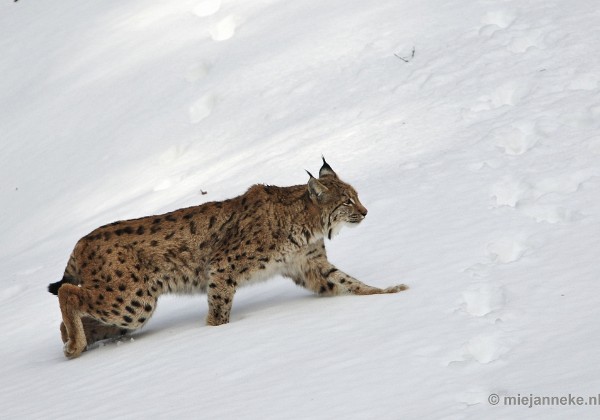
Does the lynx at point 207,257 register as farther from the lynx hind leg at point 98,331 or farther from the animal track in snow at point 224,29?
the animal track in snow at point 224,29

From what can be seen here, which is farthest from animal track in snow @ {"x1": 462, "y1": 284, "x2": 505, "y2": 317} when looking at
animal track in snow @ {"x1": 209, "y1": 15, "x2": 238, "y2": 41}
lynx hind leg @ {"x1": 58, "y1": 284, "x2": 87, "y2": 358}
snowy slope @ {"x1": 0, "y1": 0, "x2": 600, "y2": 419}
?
animal track in snow @ {"x1": 209, "y1": 15, "x2": 238, "y2": 41}

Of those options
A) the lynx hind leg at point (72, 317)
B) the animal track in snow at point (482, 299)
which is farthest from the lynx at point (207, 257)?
the animal track in snow at point (482, 299)

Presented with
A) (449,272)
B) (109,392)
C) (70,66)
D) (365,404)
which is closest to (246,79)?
(70,66)

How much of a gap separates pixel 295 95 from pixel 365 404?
29.4 ft

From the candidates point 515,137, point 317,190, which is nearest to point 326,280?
point 317,190

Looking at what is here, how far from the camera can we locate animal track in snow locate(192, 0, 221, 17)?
57.7 ft

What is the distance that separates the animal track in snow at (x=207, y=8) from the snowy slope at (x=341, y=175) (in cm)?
9

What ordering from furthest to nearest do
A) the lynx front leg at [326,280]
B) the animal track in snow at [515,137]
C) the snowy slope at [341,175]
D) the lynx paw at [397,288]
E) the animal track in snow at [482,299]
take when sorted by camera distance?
the animal track in snow at [515,137] < the lynx front leg at [326,280] < the lynx paw at [397,288] < the animal track in snow at [482,299] < the snowy slope at [341,175]

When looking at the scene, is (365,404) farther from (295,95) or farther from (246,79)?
(246,79)

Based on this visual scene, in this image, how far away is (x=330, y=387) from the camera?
611 centimetres

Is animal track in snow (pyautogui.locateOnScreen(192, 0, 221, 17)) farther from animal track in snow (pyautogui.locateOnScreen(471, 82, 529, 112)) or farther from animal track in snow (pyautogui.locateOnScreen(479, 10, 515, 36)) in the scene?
animal track in snow (pyautogui.locateOnScreen(471, 82, 529, 112))

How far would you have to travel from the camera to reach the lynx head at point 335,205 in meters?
8.45

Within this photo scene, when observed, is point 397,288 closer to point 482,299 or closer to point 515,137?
point 482,299

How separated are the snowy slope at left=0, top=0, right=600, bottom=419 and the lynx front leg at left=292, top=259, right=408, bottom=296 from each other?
7.4 inches
